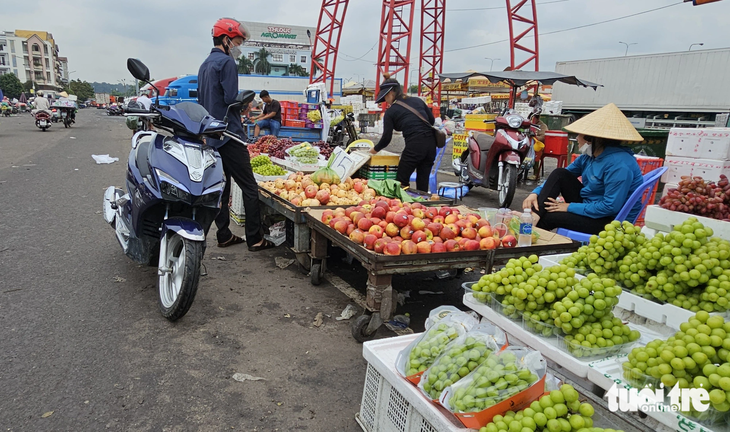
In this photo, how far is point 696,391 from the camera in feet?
5.34

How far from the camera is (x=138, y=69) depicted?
3553mm

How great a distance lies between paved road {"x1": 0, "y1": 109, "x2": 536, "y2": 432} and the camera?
253cm

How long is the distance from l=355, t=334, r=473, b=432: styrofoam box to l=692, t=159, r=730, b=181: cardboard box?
19.7ft

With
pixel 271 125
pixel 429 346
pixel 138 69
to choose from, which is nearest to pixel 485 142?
pixel 271 125

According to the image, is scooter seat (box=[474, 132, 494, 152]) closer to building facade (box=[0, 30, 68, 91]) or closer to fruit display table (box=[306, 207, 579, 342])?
fruit display table (box=[306, 207, 579, 342])

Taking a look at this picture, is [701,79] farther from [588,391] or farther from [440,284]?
[588,391]

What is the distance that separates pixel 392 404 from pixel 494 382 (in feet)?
1.94

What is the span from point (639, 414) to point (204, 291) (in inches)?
137

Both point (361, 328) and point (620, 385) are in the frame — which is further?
point (361, 328)

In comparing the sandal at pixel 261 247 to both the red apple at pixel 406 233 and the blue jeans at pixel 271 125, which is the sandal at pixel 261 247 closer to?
the red apple at pixel 406 233

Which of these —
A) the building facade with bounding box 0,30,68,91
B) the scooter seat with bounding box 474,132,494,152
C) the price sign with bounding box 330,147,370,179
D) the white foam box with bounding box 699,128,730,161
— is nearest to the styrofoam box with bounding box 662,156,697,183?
the white foam box with bounding box 699,128,730,161

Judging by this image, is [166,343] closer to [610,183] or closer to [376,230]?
[376,230]

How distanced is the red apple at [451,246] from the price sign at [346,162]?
2.91 meters

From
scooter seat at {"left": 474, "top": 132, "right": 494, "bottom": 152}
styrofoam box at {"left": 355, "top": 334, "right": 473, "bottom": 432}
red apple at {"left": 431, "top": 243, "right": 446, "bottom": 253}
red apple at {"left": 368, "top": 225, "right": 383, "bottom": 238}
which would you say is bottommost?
styrofoam box at {"left": 355, "top": 334, "right": 473, "bottom": 432}
